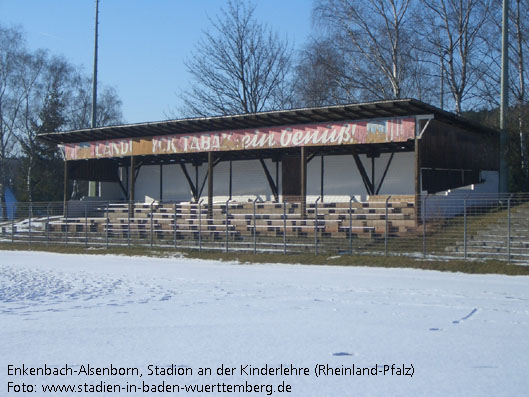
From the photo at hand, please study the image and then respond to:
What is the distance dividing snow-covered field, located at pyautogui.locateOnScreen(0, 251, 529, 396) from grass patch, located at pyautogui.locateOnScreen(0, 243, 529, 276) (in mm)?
1514

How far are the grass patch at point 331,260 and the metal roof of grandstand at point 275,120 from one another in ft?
17.7

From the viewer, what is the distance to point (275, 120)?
22.4 meters

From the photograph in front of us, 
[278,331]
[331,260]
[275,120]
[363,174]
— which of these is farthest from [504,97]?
[278,331]

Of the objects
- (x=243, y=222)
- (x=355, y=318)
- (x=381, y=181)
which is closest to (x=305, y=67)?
(x=381, y=181)

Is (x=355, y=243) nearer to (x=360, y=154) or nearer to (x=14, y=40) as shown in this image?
(x=360, y=154)

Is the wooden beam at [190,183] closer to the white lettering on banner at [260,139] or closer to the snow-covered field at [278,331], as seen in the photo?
the white lettering on banner at [260,139]

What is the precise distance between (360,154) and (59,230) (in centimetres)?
1446

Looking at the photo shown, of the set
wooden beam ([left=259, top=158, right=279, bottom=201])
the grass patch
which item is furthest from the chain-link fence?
wooden beam ([left=259, top=158, right=279, bottom=201])

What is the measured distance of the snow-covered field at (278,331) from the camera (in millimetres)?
5414

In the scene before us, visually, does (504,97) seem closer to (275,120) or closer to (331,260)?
(275,120)

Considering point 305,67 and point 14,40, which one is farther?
point 14,40

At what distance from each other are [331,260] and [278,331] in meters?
9.99

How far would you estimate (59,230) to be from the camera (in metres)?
26.3

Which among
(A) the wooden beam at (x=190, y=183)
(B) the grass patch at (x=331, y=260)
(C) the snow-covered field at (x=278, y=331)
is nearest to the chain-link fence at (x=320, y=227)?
(B) the grass patch at (x=331, y=260)
